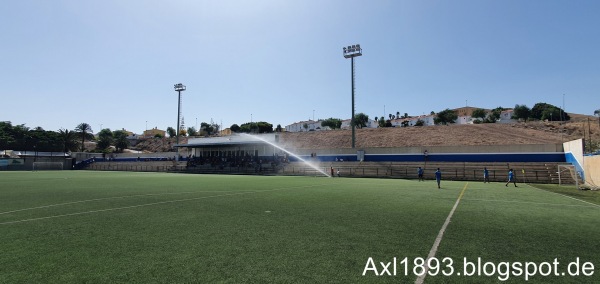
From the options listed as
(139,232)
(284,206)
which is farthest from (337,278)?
(284,206)

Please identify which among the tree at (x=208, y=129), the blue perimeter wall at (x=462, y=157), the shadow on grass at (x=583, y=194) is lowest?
the shadow on grass at (x=583, y=194)

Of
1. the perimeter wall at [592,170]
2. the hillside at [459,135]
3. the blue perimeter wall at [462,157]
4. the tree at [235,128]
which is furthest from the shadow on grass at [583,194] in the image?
the tree at [235,128]

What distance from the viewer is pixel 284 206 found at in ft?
42.5

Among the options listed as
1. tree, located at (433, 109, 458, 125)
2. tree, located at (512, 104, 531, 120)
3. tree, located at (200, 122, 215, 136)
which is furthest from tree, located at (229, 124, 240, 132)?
tree, located at (512, 104, 531, 120)

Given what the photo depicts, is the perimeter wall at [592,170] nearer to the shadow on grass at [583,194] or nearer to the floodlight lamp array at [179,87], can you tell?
the shadow on grass at [583,194]

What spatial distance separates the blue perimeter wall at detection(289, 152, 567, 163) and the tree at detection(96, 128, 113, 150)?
362 feet

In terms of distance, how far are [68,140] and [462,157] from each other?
13486 centimetres

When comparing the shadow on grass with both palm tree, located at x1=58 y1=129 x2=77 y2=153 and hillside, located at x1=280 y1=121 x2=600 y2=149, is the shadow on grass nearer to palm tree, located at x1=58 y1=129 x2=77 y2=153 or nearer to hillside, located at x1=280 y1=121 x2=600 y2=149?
hillside, located at x1=280 y1=121 x2=600 y2=149

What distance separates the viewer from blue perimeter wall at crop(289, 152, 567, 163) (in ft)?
137

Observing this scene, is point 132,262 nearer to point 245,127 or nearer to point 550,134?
point 550,134

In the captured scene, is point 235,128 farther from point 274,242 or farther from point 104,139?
point 274,242

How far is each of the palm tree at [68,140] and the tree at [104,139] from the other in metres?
9.66

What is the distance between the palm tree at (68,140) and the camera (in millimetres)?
117312

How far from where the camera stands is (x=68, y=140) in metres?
119
